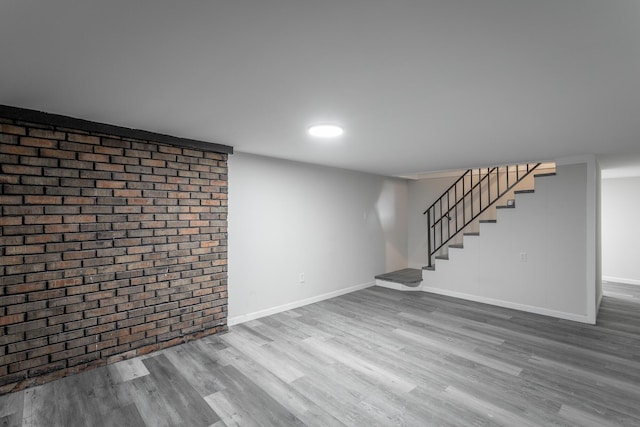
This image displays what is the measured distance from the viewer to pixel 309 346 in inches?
130

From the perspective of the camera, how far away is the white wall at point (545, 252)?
160 inches

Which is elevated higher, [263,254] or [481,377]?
[263,254]

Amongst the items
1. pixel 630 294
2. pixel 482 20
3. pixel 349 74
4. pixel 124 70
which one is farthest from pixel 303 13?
pixel 630 294

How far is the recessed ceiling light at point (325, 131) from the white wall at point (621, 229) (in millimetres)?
6940

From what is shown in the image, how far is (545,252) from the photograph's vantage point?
4406 mm

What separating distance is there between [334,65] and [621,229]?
7858 mm

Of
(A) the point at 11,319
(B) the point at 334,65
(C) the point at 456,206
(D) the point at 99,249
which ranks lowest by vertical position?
(A) the point at 11,319

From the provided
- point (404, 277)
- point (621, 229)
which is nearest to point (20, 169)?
point (404, 277)

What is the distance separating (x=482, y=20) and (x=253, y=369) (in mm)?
3028

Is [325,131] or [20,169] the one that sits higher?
[325,131]

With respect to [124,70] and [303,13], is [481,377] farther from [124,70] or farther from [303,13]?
[124,70]

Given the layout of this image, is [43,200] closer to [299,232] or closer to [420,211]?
[299,232]

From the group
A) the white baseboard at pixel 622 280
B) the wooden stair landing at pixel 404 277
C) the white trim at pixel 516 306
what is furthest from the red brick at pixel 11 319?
the white baseboard at pixel 622 280

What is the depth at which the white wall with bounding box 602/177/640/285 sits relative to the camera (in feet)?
20.2
